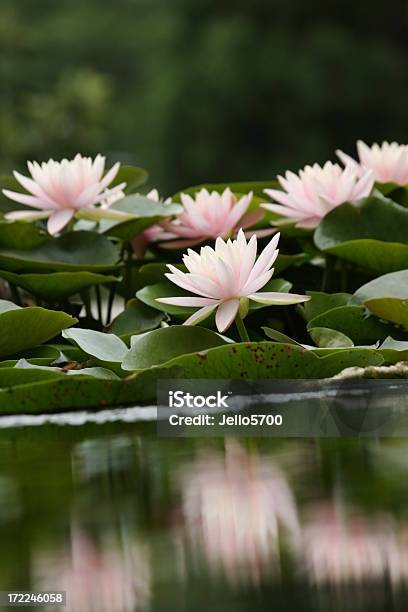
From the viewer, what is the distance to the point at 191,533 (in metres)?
0.55

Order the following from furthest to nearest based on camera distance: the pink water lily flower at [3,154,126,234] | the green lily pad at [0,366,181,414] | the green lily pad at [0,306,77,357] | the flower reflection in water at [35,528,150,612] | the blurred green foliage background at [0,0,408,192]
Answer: the blurred green foliage background at [0,0,408,192], the pink water lily flower at [3,154,126,234], the green lily pad at [0,306,77,357], the green lily pad at [0,366,181,414], the flower reflection in water at [35,528,150,612]

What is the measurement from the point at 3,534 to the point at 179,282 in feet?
0.99

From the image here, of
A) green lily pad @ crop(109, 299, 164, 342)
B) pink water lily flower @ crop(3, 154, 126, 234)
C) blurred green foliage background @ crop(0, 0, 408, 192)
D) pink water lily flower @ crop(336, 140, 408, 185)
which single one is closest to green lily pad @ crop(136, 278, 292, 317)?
green lily pad @ crop(109, 299, 164, 342)

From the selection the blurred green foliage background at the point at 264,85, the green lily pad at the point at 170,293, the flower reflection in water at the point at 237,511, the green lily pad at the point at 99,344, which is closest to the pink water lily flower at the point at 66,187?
the green lily pad at the point at 170,293

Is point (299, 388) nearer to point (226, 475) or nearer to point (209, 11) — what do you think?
point (226, 475)

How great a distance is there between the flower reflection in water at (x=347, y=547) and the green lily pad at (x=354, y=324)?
35 cm

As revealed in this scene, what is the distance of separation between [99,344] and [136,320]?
16 cm

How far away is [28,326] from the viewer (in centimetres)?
86

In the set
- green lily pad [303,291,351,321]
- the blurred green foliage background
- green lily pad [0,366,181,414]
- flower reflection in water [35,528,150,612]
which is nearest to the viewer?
flower reflection in water [35,528,150,612]

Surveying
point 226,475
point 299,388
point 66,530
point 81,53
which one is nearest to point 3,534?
point 66,530

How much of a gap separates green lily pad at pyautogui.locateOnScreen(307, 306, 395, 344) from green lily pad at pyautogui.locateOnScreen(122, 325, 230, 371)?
101 millimetres

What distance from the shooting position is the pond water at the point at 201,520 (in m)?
Answer: 0.47

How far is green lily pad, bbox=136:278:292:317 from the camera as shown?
0.92 metres

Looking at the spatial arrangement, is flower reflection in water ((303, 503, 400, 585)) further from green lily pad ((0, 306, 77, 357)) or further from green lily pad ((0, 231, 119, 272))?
green lily pad ((0, 231, 119, 272))
